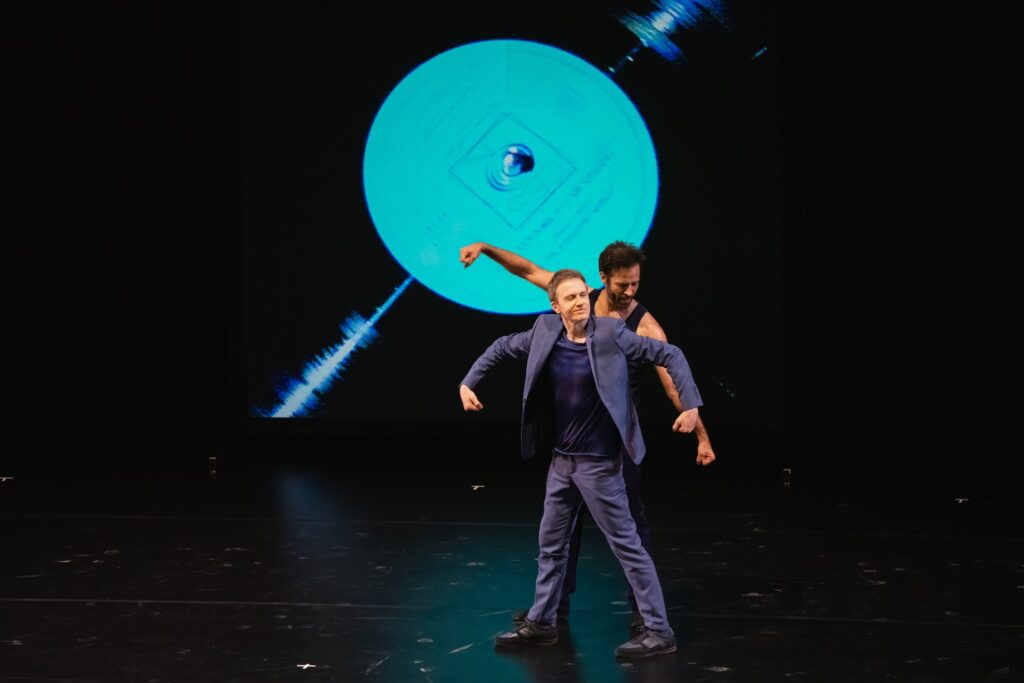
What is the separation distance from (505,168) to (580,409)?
11.0 feet

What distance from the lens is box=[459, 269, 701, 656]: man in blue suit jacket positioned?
3988mm

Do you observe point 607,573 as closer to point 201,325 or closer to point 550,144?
point 550,144

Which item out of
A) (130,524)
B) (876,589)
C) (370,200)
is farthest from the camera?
(370,200)

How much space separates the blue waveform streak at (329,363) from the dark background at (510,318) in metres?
0.07

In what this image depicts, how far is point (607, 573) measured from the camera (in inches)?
199

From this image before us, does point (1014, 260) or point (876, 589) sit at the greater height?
point (1014, 260)

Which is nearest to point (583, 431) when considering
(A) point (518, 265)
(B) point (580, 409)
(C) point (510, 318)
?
(B) point (580, 409)

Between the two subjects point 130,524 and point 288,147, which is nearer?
point 130,524

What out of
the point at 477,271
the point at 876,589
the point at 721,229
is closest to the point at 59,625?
the point at 876,589

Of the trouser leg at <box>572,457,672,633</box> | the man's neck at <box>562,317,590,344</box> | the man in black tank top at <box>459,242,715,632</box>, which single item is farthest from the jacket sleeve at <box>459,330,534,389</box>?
the trouser leg at <box>572,457,672,633</box>

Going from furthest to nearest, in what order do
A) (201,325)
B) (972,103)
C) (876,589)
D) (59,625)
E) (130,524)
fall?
1. (201,325)
2. (972,103)
3. (130,524)
4. (876,589)
5. (59,625)

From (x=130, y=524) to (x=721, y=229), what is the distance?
10.8 ft

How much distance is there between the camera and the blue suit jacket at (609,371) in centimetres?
395

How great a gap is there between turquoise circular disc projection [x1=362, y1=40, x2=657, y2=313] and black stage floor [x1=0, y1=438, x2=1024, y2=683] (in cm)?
114
